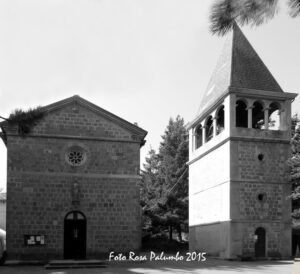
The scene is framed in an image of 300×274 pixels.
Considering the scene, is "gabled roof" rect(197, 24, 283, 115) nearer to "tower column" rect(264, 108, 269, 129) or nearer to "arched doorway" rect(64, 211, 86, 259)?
"tower column" rect(264, 108, 269, 129)

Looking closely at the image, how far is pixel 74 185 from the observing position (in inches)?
929

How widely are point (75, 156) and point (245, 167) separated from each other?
10352 millimetres

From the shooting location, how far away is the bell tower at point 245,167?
1075 inches

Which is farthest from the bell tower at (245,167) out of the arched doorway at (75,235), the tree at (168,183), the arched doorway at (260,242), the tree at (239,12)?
the tree at (239,12)

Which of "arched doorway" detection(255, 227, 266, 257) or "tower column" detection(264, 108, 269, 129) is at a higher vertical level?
"tower column" detection(264, 108, 269, 129)

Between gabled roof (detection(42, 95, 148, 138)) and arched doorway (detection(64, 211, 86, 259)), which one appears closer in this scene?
arched doorway (detection(64, 211, 86, 259))

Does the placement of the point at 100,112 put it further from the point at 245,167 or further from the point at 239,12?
the point at 239,12

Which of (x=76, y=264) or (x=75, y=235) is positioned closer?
(x=76, y=264)

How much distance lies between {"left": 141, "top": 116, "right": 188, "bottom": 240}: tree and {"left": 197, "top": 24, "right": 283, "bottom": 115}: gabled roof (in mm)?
12577

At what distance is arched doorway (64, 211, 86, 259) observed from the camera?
76.5 feet

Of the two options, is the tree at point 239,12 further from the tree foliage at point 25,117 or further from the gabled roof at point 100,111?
the gabled roof at point 100,111

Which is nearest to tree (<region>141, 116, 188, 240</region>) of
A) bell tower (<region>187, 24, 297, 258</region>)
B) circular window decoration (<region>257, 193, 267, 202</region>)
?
bell tower (<region>187, 24, 297, 258</region>)

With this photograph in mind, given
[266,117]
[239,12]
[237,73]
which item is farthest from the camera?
[237,73]

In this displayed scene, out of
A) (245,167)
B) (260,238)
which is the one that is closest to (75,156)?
(245,167)
